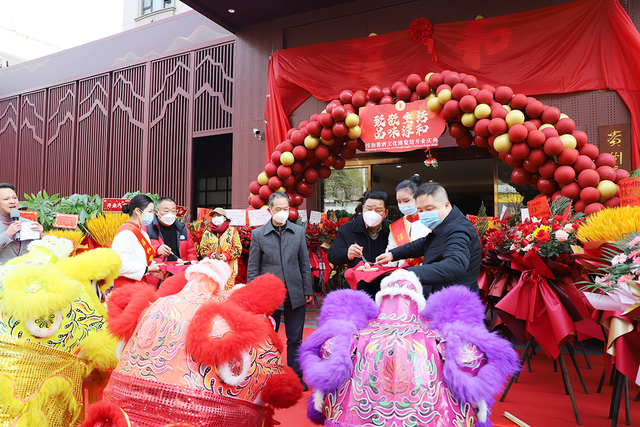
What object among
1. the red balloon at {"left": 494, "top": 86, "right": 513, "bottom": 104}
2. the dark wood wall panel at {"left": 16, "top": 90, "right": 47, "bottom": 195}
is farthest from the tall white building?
the red balloon at {"left": 494, "top": 86, "right": 513, "bottom": 104}

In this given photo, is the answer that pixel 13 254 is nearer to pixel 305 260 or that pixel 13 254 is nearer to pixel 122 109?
pixel 305 260

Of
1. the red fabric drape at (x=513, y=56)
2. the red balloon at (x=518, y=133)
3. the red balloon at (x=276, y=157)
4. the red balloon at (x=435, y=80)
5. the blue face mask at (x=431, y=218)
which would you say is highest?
the red fabric drape at (x=513, y=56)

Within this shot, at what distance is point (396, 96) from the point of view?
5.12 meters

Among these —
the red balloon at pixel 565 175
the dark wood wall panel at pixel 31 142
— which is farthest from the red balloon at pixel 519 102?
the dark wood wall panel at pixel 31 142

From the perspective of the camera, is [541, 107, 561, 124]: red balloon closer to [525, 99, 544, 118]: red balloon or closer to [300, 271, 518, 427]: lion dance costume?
[525, 99, 544, 118]: red balloon

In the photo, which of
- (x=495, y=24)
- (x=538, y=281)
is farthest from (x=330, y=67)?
(x=538, y=281)

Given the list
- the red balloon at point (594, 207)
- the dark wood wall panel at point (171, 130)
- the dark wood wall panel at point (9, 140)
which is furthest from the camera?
the dark wood wall panel at point (9, 140)

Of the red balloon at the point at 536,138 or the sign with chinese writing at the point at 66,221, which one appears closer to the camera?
the sign with chinese writing at the point at 66,221

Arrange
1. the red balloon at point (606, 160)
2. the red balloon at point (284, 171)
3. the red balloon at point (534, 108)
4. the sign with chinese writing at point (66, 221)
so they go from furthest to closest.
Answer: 1. the red balloon at point (284, 171)
2. the red balloon at point (534, 108)
3. the red balloon at point (606, 160)
4. the sign with chinese writing at point (66, 221)

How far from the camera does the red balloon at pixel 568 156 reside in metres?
3.95

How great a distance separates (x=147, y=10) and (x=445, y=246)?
36.7ft

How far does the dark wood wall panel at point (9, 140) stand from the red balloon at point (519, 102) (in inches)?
464

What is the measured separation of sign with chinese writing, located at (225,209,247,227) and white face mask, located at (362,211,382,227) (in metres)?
2.77

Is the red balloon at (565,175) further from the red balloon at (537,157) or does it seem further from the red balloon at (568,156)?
the red balloon at (537,157)
